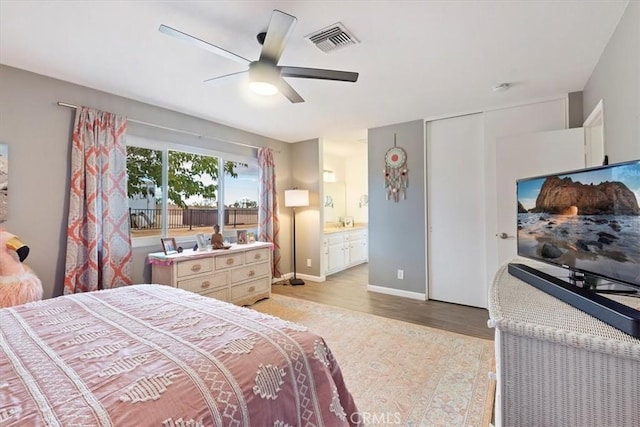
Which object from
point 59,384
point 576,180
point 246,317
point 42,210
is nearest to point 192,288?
point 42,210

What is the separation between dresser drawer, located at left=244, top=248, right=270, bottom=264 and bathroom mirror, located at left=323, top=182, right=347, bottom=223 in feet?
8.76

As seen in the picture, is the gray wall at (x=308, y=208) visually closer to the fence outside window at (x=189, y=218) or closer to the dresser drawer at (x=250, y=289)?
the fence outside window at (x=189, y=218)

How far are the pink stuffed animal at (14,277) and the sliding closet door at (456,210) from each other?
3.97m

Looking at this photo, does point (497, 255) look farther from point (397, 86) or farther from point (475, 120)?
point (397, 86)

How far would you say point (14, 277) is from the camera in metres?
2.08

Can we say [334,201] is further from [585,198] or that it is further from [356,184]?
[585,198]

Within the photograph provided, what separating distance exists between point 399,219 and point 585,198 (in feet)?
9.76

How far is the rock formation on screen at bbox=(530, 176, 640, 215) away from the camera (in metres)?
0.95

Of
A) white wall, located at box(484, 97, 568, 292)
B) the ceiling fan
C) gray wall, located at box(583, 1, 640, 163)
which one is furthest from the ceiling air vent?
white wall, located at box(484, 97, 568, 292)

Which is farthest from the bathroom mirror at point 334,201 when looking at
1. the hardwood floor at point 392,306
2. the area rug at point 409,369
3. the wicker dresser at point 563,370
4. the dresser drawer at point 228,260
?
the wicker dresser at point 563,370

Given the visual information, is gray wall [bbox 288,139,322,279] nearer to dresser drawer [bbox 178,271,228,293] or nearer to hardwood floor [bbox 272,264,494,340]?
hardwood floor [bbox 272,264,494,340]

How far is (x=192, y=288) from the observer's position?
3088mm

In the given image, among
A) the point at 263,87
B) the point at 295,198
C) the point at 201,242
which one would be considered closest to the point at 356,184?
the point at 295,198

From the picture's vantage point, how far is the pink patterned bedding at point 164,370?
2.66 ft
